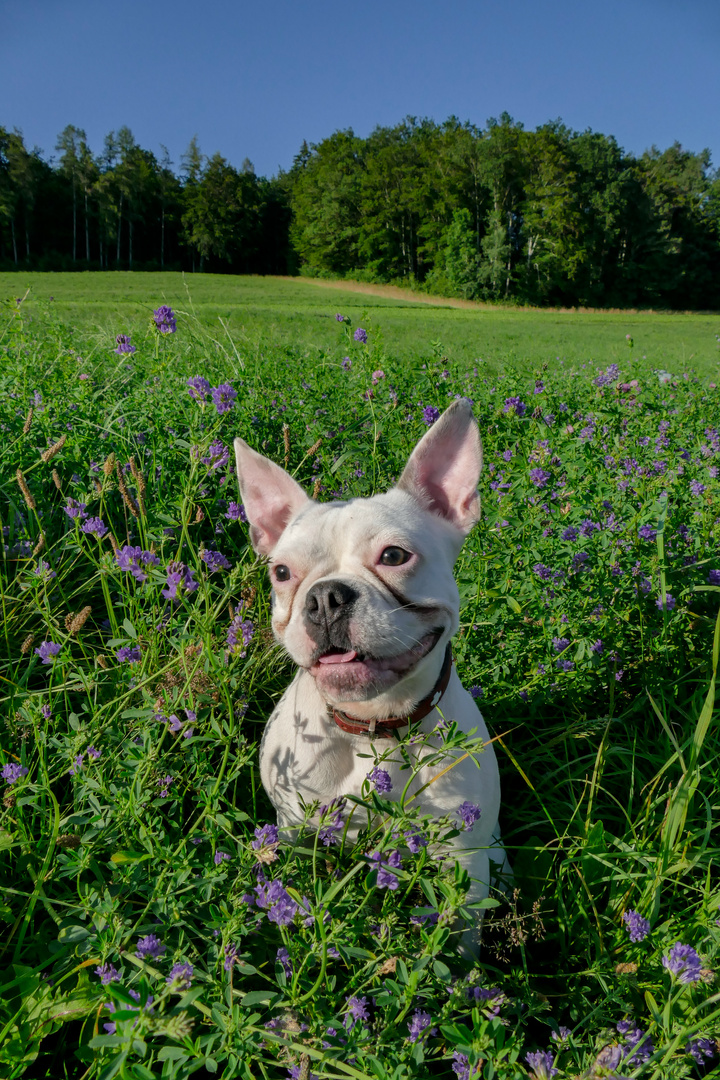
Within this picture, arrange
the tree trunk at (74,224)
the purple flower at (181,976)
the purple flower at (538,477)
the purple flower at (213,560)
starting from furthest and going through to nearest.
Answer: the tree trunk at (74,224), the purple flower at (538,477), the purple flower at (213,560), the purple flower at (181,976)

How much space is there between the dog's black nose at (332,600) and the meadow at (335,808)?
0.79ft

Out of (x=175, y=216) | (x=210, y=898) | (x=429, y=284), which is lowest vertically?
(x=210, y=898)

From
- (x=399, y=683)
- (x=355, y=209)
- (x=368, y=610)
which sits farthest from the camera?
(x=355, y=209)

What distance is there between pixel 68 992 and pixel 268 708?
1558 mm

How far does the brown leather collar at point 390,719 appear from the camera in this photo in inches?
83.2

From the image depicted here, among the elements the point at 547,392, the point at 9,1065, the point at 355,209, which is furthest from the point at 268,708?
the point at 355,209

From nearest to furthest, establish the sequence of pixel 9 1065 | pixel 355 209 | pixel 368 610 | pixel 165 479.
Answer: pixel 9 1065
pixel 368 610
pixel 165 479
pixel 355 209

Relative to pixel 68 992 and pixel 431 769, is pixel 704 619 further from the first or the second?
pixel 68 992

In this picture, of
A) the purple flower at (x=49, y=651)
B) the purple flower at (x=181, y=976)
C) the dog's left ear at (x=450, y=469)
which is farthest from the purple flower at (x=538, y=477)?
the purple flower at (x=181, y=976)

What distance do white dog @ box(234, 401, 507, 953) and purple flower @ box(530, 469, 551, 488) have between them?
0.75 meters

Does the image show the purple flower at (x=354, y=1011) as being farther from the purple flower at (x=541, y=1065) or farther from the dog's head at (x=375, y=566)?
the dog's head at (x=375, y=566)

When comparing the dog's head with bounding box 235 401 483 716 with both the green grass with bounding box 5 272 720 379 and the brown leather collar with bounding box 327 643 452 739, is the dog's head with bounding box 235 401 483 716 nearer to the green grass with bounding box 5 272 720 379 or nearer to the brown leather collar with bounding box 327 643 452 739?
the brown leather collar with bounding box 327 643 452 739

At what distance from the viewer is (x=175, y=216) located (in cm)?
8494

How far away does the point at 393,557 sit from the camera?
213 centimetres
